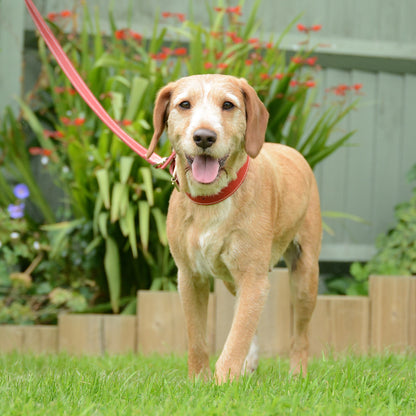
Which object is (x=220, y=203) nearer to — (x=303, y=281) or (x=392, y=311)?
(x=303, y=281)

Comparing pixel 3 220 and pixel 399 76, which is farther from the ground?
pixel 399 76

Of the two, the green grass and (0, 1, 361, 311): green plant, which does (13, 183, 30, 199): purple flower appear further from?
the green grass

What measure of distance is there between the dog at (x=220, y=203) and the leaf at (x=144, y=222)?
1488 mm

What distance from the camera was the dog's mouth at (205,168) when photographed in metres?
2.70

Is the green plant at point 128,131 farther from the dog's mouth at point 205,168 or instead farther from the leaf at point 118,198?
the dog's mouth at point 205,168

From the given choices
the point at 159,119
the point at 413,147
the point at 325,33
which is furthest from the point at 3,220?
the point at 413,147

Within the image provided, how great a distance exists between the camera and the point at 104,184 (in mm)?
4617

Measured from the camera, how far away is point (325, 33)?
615 cm

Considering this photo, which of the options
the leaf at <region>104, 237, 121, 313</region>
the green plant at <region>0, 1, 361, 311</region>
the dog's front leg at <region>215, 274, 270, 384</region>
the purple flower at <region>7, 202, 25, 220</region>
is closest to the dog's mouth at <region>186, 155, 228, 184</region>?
the dog's front leg at <region>215, 274, 270, 384</region>

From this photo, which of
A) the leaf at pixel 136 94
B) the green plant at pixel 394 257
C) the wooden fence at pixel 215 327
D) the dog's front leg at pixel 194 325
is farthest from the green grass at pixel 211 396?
the leaf at pixel 136 94

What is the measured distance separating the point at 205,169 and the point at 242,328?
66 cm

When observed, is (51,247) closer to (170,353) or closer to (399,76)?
(170,353)

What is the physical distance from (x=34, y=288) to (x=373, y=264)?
2597 millimetres

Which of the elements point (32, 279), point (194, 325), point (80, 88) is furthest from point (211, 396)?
point (32, 279)
